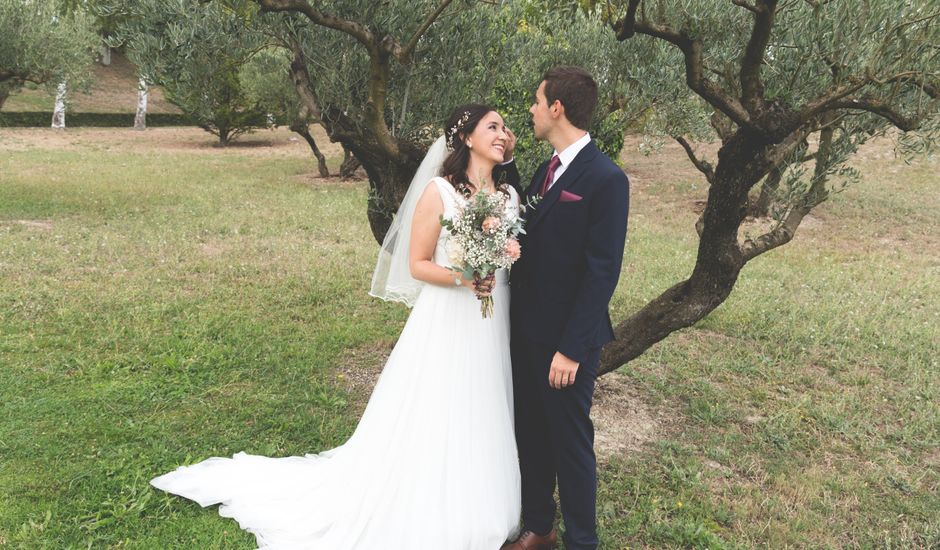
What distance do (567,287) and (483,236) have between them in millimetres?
583

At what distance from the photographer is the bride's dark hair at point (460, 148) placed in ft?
15.0

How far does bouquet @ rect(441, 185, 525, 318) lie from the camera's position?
163 inches

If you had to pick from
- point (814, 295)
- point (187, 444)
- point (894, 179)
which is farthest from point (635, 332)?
point (894, 179)

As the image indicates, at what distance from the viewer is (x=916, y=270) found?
13188mm

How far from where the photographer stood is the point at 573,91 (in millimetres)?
4086

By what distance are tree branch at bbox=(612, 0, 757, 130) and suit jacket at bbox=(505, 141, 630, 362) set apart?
127 cm

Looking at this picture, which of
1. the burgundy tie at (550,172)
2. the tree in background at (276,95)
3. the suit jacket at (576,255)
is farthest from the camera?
the tree in background at (276,95)

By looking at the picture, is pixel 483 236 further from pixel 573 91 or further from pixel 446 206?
pixel 573 91

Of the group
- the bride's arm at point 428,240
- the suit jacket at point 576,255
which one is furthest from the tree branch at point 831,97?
the bride's arm at point 428,240

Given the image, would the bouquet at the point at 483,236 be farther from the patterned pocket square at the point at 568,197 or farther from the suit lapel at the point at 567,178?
the patterned pocket square at the point at 568,197

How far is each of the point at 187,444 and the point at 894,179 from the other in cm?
2191

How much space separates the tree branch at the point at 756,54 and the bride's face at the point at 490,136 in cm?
178

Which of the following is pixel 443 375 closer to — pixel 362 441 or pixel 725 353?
pixel 362 441

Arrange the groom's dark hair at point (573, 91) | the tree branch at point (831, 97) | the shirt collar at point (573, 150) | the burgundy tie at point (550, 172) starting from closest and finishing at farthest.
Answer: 1. the groom's dark hair at point (573, 91)
2. the shirt collar at point (573, 150)
3. the burgundy tie at point (550, 172)
4. the tree branch at point (831, 97)
